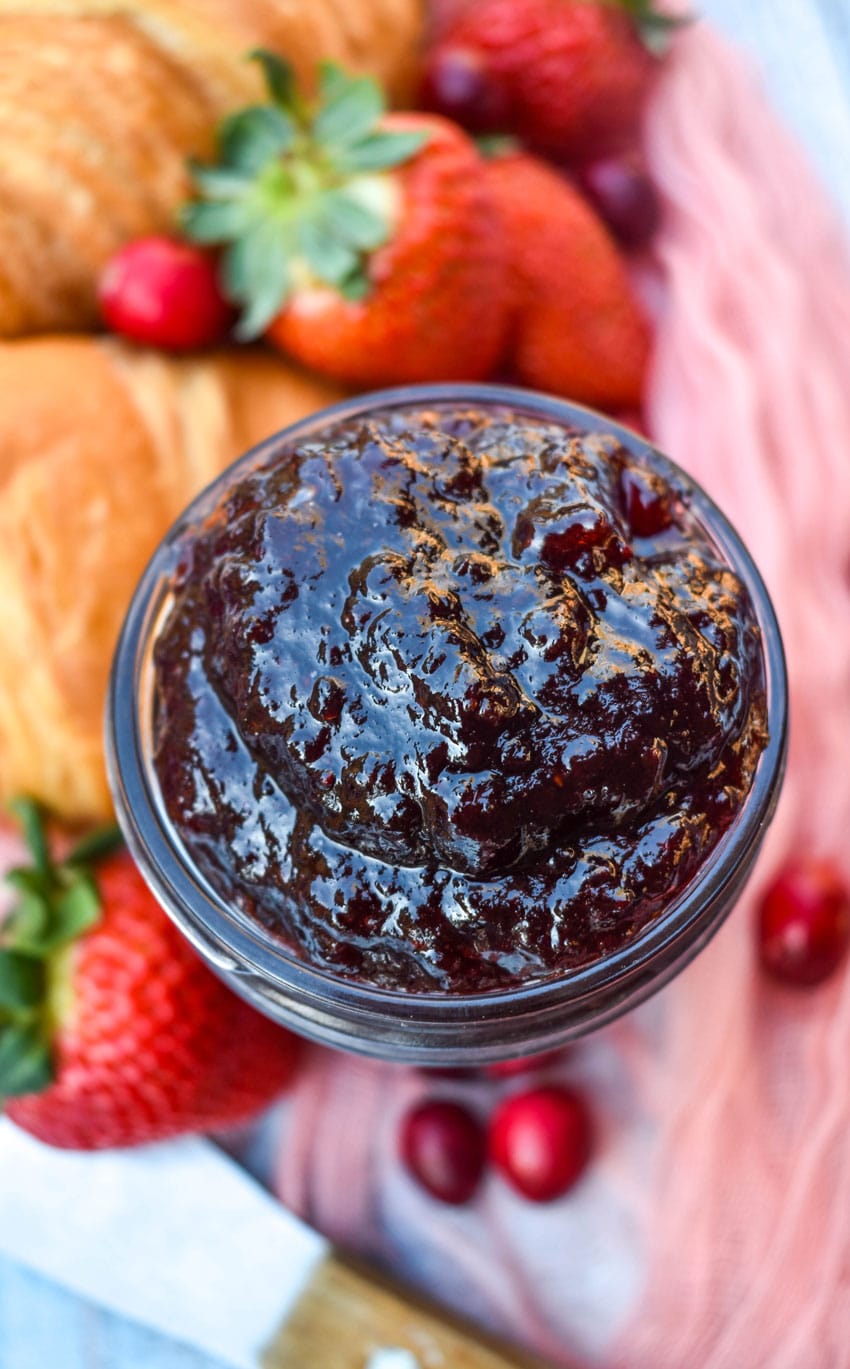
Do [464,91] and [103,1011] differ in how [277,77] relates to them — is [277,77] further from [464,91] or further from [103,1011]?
[103,1011]

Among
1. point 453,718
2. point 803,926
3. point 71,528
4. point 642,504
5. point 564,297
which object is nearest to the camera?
point 453,718

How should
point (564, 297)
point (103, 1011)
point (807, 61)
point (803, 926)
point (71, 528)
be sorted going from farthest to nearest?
1. point (807, 61)
2. point (564, 297)
3. point (803, 926)
4. point (71, 528)
5. point (103, 1011)

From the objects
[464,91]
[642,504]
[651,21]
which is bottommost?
[642,504]

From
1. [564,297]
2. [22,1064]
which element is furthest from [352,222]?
[22,1064]

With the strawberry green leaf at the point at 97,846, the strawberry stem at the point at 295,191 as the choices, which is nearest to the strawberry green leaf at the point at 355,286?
A: the strawberry stem at the point at 295,191

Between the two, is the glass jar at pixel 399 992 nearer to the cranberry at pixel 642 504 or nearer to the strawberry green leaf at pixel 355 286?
the cranberry at pixel 642 504

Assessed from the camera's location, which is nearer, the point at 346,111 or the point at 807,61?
the point at 346,111
